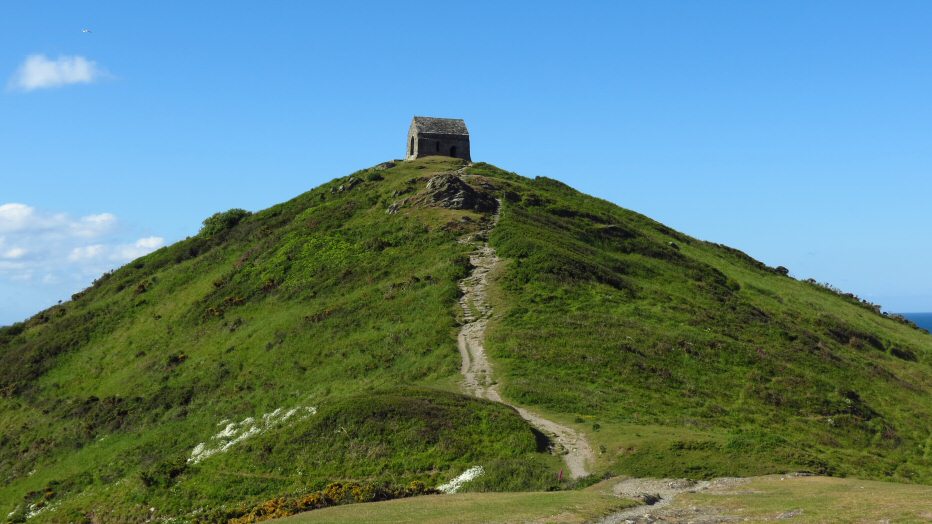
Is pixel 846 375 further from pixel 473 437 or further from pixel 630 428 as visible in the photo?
pixel 473 437

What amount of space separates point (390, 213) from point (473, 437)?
158 ft

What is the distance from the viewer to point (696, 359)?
57.4 m

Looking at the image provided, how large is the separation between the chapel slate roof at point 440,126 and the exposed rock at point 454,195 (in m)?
26.1

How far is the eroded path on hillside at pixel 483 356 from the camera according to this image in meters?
39.8

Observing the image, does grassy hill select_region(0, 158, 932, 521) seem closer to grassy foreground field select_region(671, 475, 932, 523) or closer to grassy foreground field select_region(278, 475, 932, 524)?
grassy foreground field select_region(671, 475, 932, 523)

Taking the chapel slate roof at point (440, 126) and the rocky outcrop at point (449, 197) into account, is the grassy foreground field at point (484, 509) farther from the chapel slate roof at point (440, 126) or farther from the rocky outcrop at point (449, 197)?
the chapel slate roof at point (440, 126)

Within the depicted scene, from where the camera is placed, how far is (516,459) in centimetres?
3828

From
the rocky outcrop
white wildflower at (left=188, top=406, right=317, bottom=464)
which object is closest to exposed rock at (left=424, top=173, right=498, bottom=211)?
the rocky outcrop

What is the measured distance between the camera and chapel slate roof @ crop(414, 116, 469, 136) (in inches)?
4513

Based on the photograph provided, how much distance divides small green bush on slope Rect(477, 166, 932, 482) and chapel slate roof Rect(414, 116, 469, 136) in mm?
27262

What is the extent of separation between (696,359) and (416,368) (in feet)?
64.5

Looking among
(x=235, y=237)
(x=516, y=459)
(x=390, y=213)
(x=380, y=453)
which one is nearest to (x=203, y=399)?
(x=380, y=453)

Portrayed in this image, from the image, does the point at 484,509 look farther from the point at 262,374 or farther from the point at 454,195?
the point at 454,195

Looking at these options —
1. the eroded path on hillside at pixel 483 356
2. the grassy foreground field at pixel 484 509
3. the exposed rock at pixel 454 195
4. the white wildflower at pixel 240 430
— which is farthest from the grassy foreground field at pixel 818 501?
the exposed rock at pixel 454 195
